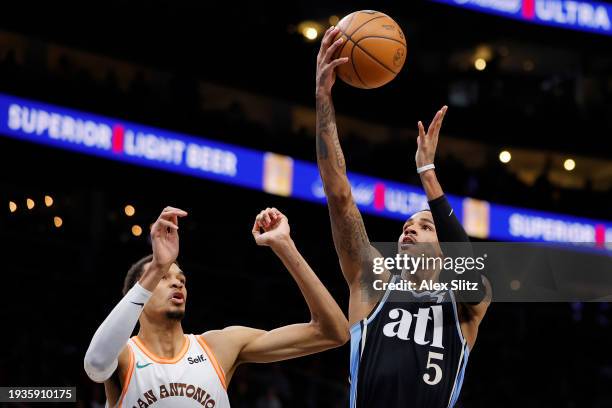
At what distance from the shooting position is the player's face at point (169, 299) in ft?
14.9

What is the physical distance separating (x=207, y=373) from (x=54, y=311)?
8.92 m

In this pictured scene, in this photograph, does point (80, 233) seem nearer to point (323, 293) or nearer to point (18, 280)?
point (18, 280)

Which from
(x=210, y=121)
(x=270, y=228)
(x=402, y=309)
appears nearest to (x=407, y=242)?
(x=402, y=309)

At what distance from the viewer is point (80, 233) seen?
1614 cm

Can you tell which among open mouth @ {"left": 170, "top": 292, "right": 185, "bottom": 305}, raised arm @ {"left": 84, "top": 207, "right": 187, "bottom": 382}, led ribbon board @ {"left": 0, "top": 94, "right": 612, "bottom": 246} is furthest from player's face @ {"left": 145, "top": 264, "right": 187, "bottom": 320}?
led ribbon board @ {"left": 0, "top": 94, "right": 612, "bottom": 246}

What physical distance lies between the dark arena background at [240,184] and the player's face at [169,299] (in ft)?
21.6

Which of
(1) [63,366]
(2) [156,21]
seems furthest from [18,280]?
(2) [156,21]

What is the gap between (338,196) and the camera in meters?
4.45

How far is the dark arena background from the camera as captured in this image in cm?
1341

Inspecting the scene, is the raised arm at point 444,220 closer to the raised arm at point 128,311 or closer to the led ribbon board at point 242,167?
the raised arm at point 128,311

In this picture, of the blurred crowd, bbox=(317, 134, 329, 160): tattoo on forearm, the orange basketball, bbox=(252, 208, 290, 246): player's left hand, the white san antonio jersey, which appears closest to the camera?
bbox=(252, 208, 290, 246): player's left hand

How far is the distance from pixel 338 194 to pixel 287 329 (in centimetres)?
67

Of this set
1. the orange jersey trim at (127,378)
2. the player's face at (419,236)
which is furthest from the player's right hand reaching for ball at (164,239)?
the player's face at (419,236)

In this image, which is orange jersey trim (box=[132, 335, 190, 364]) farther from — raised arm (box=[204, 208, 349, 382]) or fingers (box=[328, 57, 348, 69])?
fingers (box=[328, 57, 348, 69])
